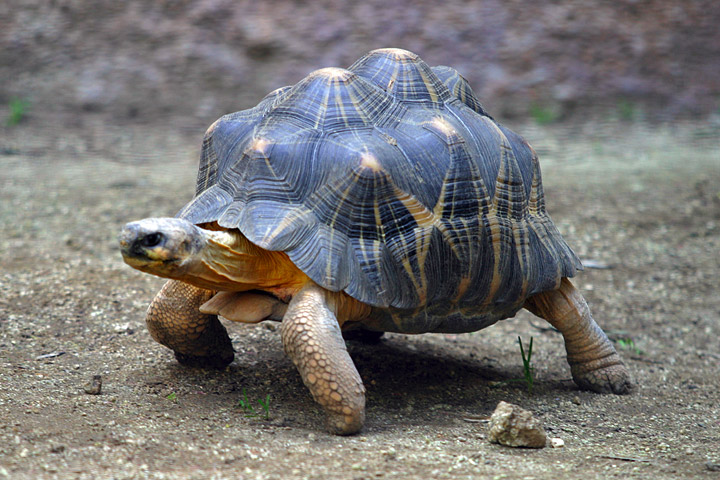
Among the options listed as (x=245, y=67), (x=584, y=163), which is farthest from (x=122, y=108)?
(x=584, y=163)

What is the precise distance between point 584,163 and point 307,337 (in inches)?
A: 247

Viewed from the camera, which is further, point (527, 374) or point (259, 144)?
point (527, 374)

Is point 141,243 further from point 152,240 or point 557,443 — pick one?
point 557,443

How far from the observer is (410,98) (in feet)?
10.8

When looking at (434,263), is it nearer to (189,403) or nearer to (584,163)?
(189,403)

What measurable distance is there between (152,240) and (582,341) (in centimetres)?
215

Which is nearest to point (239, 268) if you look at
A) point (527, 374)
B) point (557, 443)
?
point (557, 443)

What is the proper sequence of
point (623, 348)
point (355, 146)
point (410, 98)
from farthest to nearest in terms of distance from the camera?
point (623, 348), point (410, 98), point (355, 146)

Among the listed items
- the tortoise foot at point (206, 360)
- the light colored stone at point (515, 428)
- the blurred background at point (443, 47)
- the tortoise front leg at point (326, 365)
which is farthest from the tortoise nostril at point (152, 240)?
the blurred background at point (443, 47)

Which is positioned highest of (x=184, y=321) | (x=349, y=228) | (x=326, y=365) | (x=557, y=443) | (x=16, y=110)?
(x=349, y=228)

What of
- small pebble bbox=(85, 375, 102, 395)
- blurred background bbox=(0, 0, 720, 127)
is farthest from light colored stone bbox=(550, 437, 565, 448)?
blurred background bbox=(0, 0, 720, 127)

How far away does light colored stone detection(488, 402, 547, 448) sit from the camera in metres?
2.71

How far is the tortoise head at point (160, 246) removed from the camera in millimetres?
2514

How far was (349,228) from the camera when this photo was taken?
2885 millimetres
